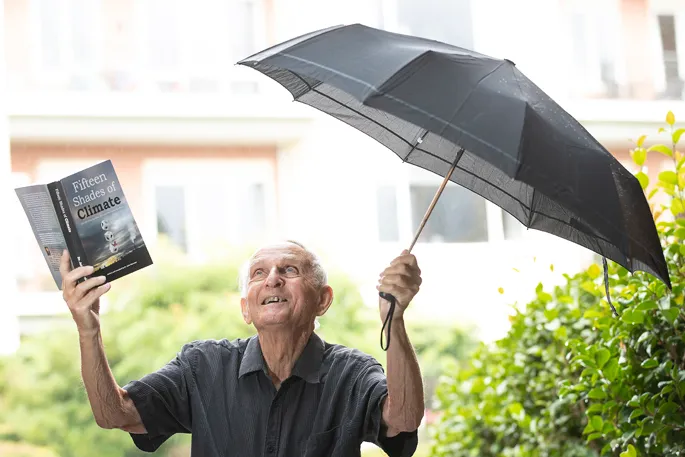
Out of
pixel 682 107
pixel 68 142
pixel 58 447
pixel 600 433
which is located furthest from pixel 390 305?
pixel 682 107

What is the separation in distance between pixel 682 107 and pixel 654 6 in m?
0.98

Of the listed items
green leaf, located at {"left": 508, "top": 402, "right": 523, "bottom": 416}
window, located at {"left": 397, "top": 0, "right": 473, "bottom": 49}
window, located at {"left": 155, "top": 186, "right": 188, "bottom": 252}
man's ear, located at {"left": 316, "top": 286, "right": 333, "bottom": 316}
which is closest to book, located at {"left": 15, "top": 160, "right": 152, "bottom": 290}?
man's ear, located at {"left": 316, "top": 286, "right": 333, "bottom": 316}

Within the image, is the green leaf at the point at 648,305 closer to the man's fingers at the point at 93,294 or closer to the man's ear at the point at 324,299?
the man's ear at the point at 324,299

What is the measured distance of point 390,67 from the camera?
5.08ft

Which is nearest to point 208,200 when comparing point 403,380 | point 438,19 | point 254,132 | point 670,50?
point 254,132

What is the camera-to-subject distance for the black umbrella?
4.84ft

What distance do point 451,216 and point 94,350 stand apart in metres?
6.46

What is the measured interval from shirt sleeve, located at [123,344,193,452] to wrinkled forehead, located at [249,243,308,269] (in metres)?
0.24

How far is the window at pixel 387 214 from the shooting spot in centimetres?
789

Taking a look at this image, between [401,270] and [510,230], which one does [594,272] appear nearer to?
[401,270]

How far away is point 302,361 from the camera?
1997mm

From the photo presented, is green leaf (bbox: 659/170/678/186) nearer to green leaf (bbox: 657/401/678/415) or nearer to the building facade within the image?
green leaf (bbox: 657/401/678/415)

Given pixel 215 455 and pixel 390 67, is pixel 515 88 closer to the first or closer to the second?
pixel 390 67

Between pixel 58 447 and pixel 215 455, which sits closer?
pixel 215 455
